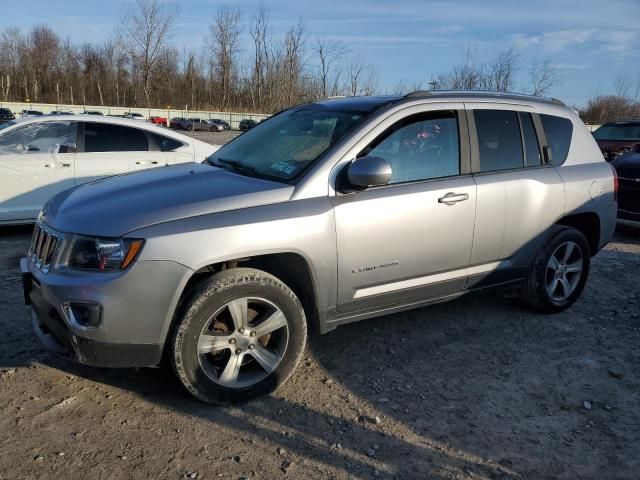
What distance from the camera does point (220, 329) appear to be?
3.17 meters

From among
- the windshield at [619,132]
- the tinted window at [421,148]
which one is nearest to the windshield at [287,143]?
the tinted window at [421,148]

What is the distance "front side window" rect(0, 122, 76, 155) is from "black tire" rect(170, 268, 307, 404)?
4.86 metres

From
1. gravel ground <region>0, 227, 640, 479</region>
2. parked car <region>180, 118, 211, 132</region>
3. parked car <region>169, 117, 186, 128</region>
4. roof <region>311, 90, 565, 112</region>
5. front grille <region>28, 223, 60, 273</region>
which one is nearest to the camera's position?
gravel ground <region>0, 227, 640, 479</region>

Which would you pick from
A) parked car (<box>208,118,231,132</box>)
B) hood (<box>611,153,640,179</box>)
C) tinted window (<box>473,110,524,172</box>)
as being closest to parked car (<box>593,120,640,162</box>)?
hood (<box>611,153,640,179</box>)

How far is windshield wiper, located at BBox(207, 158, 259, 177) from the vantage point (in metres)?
3.65

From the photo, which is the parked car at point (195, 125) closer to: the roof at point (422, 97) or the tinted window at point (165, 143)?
the tinted window at point (165, 143)

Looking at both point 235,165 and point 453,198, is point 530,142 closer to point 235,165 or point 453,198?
point 453,198

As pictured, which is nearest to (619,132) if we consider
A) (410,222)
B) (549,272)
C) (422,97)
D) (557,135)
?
(557,135)

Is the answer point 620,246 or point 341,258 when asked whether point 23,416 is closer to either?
point 341,258

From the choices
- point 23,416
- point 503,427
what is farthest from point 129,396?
point 503,427

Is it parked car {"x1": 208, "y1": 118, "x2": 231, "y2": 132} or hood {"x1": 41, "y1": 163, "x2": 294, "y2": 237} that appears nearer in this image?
hood {"x1": 41, "y1": 163, "x2": 294, "y2": 237}

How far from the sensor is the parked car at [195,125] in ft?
198

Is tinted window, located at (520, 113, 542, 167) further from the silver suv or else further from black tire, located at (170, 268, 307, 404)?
black tire, located at (170, 268, 307, 404)

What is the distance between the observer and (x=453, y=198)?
3.78 m
